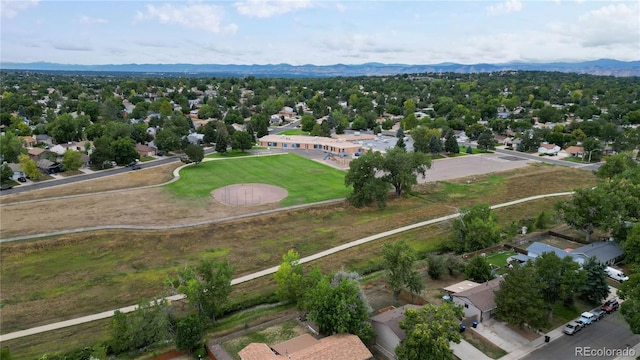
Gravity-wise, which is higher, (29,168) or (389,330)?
(29,168)

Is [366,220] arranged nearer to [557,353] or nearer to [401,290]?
[401,290]

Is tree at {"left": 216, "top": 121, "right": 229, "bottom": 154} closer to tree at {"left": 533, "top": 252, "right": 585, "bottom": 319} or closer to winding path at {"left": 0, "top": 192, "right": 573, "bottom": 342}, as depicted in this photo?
winding path at {"left": 0, "top": 192, "right": 573, "bottom": 342}

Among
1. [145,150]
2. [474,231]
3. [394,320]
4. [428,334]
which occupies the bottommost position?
[394,320]

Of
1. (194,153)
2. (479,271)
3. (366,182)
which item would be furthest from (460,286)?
(194,153)

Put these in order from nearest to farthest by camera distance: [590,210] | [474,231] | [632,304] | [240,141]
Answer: [632,304], [474,231], [590,210], [240,141]

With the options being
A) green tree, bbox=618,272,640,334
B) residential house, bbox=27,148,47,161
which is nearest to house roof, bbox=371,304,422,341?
green tree, bbox=618,272,640,334

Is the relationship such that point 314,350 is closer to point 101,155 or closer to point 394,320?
point 394,320

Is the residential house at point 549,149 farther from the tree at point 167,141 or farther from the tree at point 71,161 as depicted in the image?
the tree at point 71,161

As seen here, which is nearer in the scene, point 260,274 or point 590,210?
point 260,274
